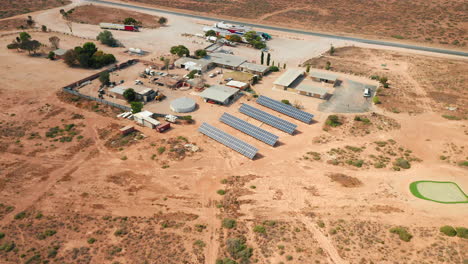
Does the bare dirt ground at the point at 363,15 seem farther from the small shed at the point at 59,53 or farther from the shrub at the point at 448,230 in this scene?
the shrub at the point at 448,230

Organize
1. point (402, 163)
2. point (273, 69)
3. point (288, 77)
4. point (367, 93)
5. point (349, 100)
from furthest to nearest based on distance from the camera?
1. point (273, 69)
2. point (288, 77)
3. point (367, 93)
4. point (349, 100)
5. point (402, 163)

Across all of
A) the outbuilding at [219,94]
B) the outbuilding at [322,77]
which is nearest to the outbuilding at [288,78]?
the outbuilding at [322,77]

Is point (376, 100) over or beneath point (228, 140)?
over

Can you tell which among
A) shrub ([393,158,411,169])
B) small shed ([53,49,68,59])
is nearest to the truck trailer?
small shed ([53,49,68,59])

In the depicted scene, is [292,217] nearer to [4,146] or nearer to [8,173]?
[8,173]

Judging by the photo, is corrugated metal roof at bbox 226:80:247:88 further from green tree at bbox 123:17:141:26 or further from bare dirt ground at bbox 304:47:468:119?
green tree at bbox 123:17:141:26

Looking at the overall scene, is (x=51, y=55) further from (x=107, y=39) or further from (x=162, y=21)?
(x=162, y=21)

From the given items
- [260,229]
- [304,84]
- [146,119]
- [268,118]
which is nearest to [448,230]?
[260,229]
